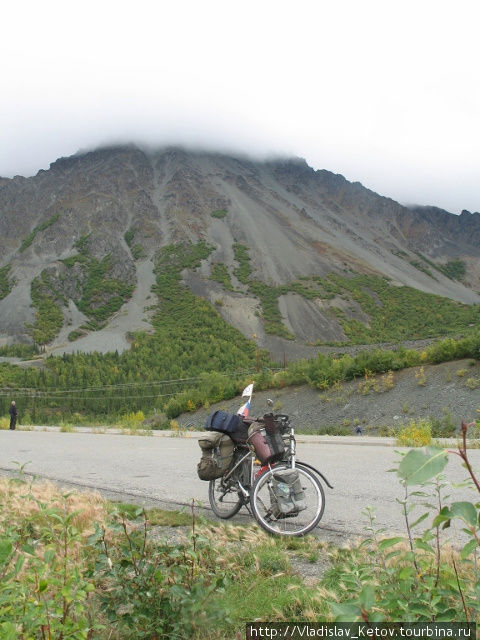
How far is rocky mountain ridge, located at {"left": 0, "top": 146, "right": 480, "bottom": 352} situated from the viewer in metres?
106

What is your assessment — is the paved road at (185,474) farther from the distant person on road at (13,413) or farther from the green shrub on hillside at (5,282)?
the green shrub on hillside at (5,282)

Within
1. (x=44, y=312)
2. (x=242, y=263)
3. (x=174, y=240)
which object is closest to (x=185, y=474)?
(x=44, y=312)

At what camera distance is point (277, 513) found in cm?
509

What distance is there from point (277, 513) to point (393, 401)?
19683 mm

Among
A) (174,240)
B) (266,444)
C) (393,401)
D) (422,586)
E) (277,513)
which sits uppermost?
(422,586)

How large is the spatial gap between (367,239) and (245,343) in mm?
96382

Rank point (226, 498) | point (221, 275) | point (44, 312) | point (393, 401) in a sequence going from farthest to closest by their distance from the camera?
point (221, 275)
point (44, 312)
point (393, 401)
point (226, 498)

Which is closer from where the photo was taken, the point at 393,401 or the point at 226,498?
the point at 226,498

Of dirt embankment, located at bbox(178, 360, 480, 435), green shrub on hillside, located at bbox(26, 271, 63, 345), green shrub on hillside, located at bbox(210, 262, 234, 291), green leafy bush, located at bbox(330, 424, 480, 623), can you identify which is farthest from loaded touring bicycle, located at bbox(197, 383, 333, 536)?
green shrub on hillside, located at bbox(210, 262, 234, 291)

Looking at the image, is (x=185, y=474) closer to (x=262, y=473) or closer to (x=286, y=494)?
(x=262, y=473)

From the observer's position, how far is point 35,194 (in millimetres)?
159750

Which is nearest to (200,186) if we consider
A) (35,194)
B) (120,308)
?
(35,194)

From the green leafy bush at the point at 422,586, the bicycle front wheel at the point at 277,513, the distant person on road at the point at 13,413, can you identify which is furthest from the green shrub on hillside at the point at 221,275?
the green leafy bush at the point at 422,586

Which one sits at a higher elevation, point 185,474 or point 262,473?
point 262,473
